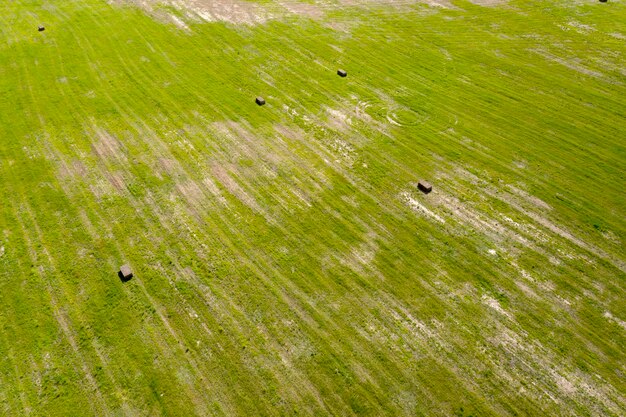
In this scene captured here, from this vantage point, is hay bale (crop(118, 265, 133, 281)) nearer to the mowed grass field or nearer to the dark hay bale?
the dark hay bale

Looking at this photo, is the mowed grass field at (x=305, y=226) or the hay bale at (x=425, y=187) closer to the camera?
the mowed grass field at (x=305, y=226)

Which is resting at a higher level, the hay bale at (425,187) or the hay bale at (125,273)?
the hay bale at (125,273)

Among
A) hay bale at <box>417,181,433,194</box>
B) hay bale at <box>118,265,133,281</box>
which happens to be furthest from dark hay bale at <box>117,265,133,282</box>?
hay bale at <box>417,181,433,194</box>

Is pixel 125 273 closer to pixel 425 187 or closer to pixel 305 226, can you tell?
pixel 305 226

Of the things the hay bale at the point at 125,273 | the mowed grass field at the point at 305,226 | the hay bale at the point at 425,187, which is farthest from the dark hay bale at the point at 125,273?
the hay bale at the point at 425,187

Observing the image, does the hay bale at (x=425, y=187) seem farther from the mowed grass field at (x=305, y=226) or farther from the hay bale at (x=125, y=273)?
the hay bale at (x=125, y=273)

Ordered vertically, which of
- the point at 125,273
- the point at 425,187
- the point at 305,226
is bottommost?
the point at 305,226

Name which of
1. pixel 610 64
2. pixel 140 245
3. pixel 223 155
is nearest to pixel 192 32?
pixel 223 155

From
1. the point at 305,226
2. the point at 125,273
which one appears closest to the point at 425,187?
the point at 305,226
